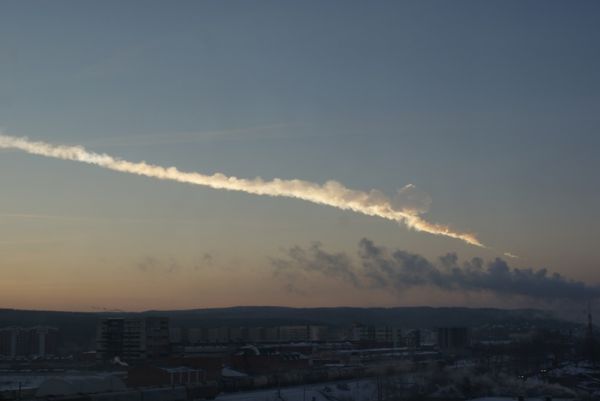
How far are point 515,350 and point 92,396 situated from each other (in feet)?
272

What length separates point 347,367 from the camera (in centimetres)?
8762

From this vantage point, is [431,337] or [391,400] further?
[431,337]

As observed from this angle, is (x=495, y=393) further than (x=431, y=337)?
No

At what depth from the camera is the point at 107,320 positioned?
10356 cm

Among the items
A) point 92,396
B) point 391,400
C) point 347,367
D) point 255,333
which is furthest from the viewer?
point 255,333

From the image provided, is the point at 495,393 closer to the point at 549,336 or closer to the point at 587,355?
the point at 587,355

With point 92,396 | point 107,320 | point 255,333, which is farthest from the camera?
point 255,333

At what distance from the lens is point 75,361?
107 metres

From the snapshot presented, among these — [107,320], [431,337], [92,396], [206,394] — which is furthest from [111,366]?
[431,337]

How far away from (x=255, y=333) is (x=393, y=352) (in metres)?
56.3

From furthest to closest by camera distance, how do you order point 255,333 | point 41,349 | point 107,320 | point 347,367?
1. point 255,333
2. point 41,349
3. point 107,320
4. point 347,367

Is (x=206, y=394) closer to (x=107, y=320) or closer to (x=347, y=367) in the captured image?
(x=347, y=367)

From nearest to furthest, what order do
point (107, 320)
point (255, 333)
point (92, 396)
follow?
point (92, 396) → point (107, 320) → point (255, 333)

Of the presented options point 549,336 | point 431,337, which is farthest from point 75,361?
point 431,337
